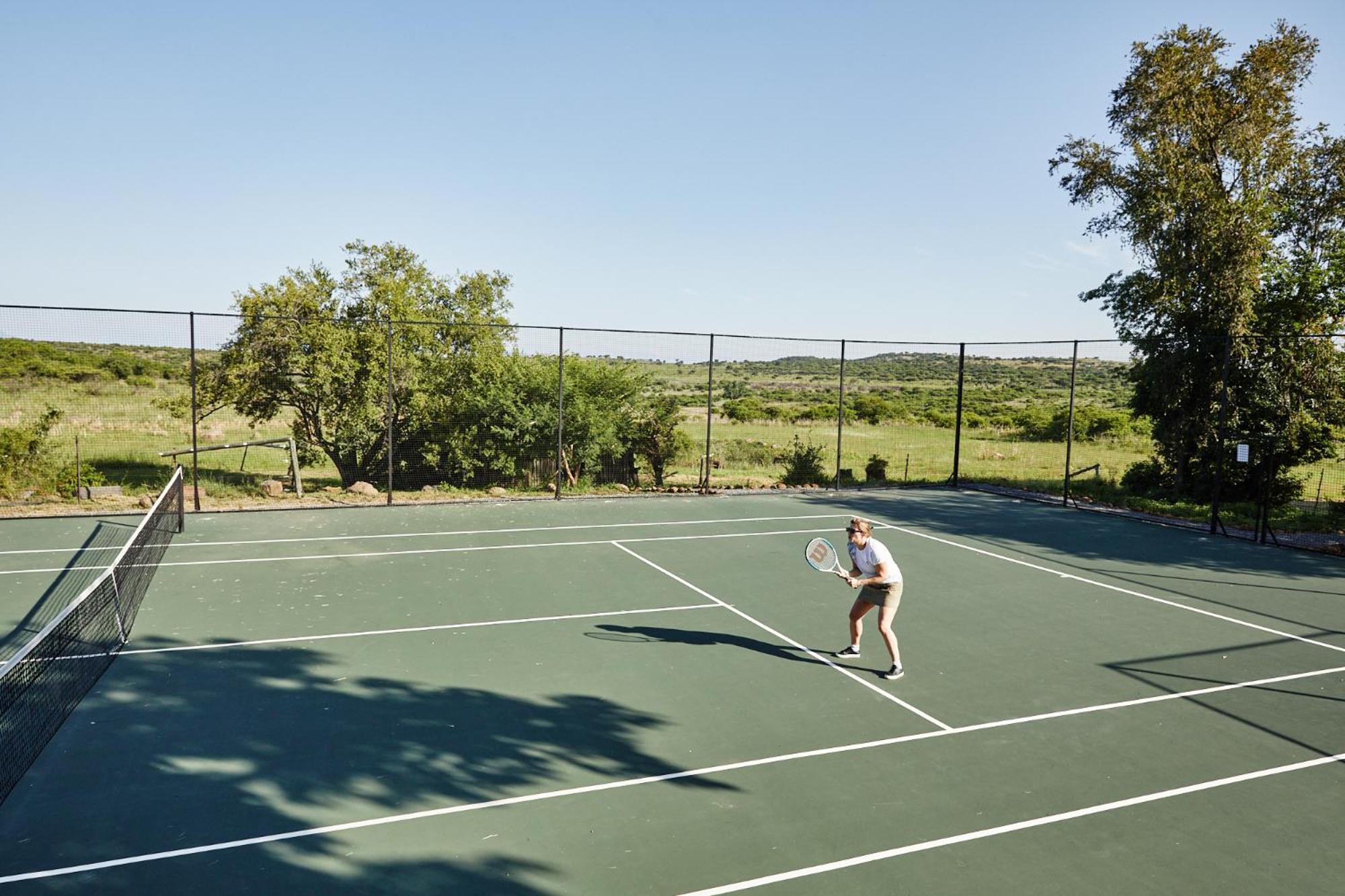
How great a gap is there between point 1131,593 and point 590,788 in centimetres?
895

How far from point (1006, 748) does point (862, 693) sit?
139 centimetres

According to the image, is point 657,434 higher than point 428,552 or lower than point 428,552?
Result: higher

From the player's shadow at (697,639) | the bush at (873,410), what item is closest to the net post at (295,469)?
the player's shadow at (697,639)

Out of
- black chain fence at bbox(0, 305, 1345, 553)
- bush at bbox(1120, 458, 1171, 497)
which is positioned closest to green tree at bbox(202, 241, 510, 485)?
black chain fence at bbox(0, 305, 1345, 553)

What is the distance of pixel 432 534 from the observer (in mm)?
14500

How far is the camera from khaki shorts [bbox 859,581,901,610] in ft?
26.2

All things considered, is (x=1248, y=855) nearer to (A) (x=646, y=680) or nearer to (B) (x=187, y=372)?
(A) (x=646, y=680)

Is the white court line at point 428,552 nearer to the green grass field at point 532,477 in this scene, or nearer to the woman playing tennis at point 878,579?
the green grass field at point 532,477

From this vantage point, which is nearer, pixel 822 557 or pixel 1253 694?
pixel 1253 694

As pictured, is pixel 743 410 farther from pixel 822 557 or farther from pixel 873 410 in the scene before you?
pixel 822 557

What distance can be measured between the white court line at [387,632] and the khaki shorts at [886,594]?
2.68m

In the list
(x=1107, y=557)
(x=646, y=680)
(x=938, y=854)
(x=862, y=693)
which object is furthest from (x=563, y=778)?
(x=1107, y=557)

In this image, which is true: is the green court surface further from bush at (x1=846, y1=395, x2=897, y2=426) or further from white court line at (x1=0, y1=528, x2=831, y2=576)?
bush at (x1=846, y1=395, x2=897, y2=426)

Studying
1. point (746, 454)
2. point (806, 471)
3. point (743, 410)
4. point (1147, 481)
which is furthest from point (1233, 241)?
point (743, 410)
